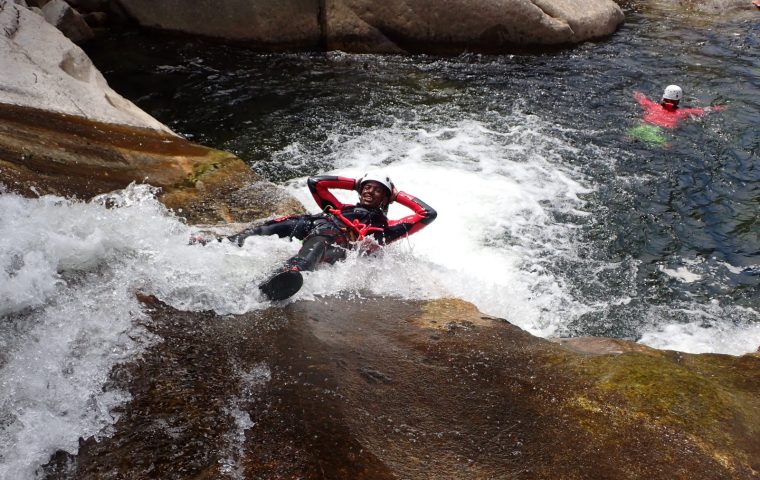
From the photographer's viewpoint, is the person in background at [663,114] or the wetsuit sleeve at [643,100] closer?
the person in background at [663,114]

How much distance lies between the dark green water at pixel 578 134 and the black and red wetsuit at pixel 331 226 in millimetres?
1303

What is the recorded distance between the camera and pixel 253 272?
5648 millimetres

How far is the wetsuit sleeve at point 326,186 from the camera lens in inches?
285

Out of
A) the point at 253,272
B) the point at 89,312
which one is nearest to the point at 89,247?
the point at 89,312

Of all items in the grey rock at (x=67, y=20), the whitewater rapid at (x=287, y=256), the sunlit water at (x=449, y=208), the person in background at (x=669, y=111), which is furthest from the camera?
the grey rock at (x=67, y=20)

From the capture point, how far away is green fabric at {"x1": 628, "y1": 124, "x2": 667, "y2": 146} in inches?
408

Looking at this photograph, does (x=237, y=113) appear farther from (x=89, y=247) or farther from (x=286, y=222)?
(x=89, y=247)

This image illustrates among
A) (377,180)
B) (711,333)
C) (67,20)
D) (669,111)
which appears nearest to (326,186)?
(377,180)

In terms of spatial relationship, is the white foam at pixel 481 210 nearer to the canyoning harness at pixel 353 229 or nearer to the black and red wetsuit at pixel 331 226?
the black and red wetsuit at pixel 331 226

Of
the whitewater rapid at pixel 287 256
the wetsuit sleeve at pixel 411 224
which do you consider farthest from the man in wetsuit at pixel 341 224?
the whitewater rapid at pixel 287 256

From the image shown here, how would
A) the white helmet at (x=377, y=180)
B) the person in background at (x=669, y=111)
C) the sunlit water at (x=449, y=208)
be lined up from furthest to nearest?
the person in background at (x=669, y=111) → the white helmet at (x=377, y=180) → the sunlit water at (x=449, y=208)

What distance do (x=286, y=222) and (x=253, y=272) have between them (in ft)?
3.84

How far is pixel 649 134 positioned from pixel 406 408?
320 inches

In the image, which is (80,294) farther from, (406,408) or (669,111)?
(669,111)
